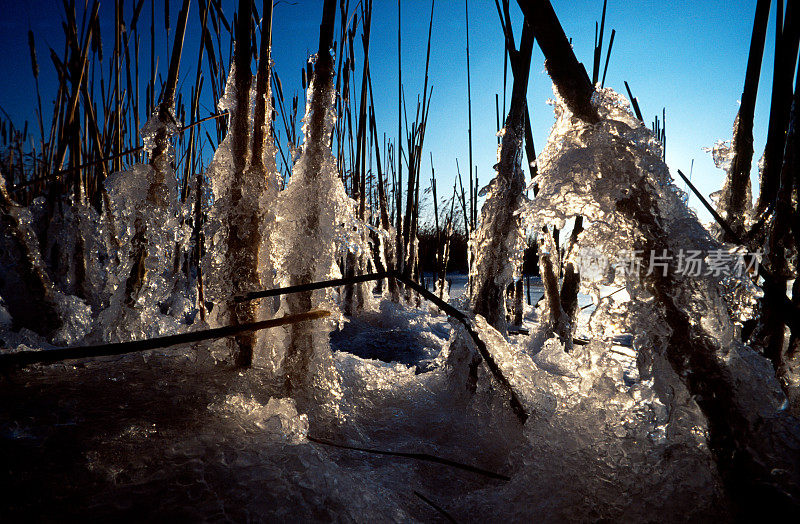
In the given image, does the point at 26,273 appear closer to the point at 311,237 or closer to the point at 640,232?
the point at 311,237

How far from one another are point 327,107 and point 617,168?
23.8 inches

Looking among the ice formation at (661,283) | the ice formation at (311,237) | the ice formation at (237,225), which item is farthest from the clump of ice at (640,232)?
the ice formation at (237,225)

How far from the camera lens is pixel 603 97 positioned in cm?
57

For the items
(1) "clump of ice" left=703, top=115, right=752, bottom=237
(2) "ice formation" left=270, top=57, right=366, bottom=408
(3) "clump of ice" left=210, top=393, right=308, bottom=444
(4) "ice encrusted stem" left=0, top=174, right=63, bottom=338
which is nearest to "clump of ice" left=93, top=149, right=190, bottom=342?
(4) "ice encrusted stem" left=0, top=174, right=63, bottom=338

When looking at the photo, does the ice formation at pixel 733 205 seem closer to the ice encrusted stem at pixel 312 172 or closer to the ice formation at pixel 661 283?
the ice formation at pixel 661 283

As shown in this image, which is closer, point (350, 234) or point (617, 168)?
point (617, 168)

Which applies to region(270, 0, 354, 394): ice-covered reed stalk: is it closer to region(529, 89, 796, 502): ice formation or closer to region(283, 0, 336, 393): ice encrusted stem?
region(283, 0, 336, 393): ice encrusted stem

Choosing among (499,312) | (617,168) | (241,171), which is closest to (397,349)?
(499,312)

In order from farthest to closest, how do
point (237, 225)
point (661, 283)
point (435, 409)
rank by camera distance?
point (435, 409)
point (237, 225)
point (661, 283)

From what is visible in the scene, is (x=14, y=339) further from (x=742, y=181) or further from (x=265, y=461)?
(x=742, y=181)

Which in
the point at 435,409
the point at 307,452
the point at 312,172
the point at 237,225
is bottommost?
the point at 435,409

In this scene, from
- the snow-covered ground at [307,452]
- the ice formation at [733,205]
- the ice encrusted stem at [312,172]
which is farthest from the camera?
the ice formation at [733,205]

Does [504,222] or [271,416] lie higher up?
[504,222]

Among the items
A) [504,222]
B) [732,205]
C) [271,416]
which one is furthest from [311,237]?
[732,205]
